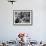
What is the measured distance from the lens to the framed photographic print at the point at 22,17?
4.82m

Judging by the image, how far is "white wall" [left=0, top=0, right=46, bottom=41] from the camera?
481 cm

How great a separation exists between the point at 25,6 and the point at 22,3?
16 centimetres

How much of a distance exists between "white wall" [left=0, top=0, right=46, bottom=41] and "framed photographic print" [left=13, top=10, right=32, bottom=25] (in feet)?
0.37

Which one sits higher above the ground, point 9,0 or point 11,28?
point 9,0

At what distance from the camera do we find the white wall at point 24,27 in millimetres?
4809

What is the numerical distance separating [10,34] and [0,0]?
4.30 feet

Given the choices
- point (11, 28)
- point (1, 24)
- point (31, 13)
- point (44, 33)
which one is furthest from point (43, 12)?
point (1, 24)

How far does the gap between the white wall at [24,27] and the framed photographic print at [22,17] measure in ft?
0.37

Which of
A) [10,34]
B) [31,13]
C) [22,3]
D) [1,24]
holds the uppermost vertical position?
[22,3]

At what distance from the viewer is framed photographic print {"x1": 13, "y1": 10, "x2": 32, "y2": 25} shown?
482cm

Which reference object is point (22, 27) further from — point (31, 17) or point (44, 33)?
point (44, 33)

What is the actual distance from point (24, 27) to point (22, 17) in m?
0.38

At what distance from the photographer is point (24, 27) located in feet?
15.9

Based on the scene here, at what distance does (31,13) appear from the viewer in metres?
4.82
